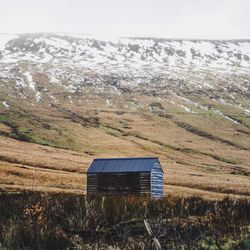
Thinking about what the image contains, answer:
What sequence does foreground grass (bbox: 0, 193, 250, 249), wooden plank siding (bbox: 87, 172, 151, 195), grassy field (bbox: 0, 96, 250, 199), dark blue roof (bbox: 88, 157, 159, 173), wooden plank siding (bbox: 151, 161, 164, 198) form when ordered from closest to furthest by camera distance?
foreground grass (bbox: 0, 193, 250, 249) < wooden plank siding (bbox: 87, 172, 151, 195) < dark blue roof (bbox: 88, 157, 159, 173) < wooden plank siding (bbox: 151, 161, 164, 198) < grassy field (bbox: 0, 96, 250, 199)

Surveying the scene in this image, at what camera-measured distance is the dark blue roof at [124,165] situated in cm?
6084

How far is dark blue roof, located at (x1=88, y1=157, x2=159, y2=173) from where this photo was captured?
60844 millimetres

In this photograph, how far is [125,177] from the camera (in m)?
61.0

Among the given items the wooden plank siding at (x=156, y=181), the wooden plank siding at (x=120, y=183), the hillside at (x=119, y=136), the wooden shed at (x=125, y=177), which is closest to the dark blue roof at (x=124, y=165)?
the wooden shed at (x=125, y=177)

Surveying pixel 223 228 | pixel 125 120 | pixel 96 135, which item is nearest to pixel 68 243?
pixel 223 228

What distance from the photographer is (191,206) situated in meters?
21.0

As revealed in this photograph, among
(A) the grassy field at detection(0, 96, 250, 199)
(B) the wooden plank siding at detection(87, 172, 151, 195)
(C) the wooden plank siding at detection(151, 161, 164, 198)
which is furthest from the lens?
(A) the grassy field at detection(0, 96, 250, 199)

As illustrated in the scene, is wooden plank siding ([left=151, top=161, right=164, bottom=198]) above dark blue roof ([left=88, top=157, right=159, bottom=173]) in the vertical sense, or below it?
below

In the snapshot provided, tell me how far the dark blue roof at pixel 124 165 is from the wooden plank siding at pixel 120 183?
1.57ft

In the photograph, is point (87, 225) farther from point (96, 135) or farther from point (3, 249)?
point (96, 135)

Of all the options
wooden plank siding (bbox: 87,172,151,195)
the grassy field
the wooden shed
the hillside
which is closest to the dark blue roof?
the wooden shed

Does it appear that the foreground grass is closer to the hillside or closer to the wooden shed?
the wooden shed

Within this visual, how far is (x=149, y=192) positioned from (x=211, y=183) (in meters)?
32.0

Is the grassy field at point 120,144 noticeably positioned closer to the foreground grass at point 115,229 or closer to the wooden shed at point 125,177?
the wooden shed at point 125,177
